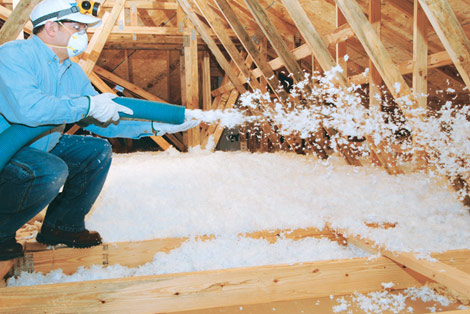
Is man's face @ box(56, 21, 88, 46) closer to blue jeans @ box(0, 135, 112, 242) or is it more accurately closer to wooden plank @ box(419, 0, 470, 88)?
blue jeans @ box(0, 135, 112, 242)

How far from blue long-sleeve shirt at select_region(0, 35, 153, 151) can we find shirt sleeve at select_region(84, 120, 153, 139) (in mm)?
236

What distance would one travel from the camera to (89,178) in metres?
1.78

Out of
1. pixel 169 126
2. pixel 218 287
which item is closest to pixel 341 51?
pixel 169 126

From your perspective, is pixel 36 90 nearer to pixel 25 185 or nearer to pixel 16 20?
pixel 25 185

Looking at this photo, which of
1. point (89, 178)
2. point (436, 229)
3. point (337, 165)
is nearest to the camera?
point (89, 178)

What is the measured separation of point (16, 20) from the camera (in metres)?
1.99

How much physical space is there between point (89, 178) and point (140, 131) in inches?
13.5

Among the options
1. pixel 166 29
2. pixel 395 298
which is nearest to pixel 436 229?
pixel 395 298

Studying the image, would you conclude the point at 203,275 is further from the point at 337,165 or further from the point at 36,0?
the point at 337,165

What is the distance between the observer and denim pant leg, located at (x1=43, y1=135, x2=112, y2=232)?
5.74 ft

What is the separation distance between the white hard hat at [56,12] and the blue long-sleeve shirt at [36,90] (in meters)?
0.08

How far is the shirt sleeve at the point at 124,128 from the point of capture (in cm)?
192

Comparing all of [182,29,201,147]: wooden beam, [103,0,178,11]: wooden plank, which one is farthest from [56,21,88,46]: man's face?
[103,0,178,11]: wooden plank

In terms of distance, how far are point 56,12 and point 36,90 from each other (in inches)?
14.5
